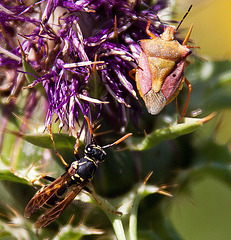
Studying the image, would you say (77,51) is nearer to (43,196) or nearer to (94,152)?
(94,152)

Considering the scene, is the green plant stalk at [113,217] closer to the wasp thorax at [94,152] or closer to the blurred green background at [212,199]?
the wasp thorax at [94,152]

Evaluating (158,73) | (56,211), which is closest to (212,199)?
(158,73)

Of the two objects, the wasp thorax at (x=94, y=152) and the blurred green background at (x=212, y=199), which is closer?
the wasp thorax at (x=94, y=152)

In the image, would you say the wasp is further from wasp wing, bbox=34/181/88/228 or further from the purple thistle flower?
the purple thistle flower

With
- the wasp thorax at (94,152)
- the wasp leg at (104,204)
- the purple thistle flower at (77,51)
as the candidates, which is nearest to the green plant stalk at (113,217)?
the wasp leg at (104,204)

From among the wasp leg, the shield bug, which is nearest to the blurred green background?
the shield bug

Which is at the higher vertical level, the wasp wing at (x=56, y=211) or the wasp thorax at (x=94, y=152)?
the wasp thorax at (x=94, y=152)
